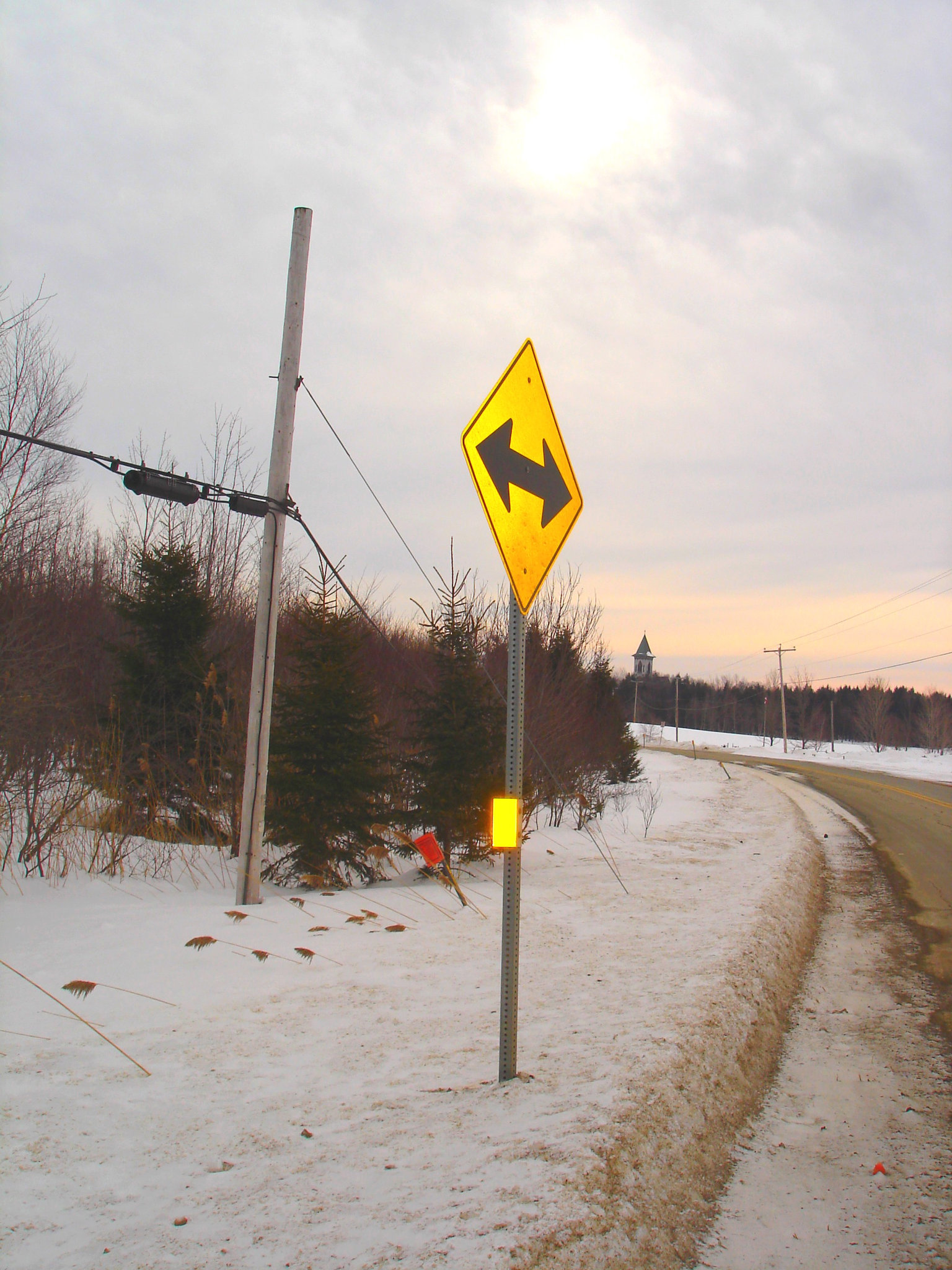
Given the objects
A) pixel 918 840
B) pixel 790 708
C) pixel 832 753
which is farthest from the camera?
pixel 790 708

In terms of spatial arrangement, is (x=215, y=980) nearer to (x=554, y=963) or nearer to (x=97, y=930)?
(x=97, y=930)

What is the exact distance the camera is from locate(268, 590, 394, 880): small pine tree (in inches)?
335

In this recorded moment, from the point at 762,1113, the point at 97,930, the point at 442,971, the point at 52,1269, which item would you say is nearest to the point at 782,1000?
the point at 762,1113

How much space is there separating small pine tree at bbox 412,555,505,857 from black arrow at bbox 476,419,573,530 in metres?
5.83

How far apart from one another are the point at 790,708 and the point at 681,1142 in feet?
413

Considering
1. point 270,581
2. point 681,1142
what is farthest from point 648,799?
point 681,1142

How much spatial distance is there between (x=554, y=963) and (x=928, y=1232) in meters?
3.29

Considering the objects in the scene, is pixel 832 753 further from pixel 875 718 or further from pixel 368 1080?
pixel 368 1080

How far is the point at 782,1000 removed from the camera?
5137mm

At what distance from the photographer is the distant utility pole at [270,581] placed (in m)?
7.38

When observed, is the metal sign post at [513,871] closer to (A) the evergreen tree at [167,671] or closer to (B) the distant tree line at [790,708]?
(A) the evergreen tree at [167,671]

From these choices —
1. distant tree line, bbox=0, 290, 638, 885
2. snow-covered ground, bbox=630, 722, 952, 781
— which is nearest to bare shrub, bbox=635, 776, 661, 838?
distant tree line, bbox=0, 290, 638, 885

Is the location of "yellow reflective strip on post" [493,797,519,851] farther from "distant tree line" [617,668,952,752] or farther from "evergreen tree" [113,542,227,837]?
"distant tree line" [617,668,952,752]

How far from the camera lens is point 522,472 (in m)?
3.59
